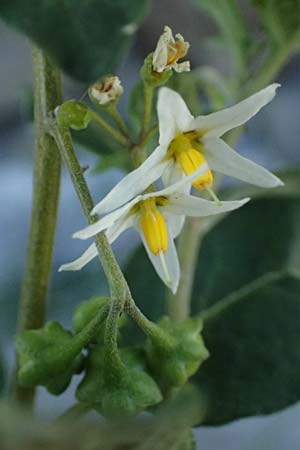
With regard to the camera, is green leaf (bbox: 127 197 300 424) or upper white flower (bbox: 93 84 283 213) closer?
upper white flower (bbox: 93 84 283 213)

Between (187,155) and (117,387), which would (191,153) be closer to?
(187,155)

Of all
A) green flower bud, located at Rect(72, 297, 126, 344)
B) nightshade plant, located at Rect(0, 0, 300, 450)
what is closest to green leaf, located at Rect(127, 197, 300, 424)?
nightshade plant, located at Rect(0, 0, 300, 450)

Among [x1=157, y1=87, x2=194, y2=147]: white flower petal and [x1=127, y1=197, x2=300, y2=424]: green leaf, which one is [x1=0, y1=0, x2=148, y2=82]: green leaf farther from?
[x1=127, y1=197, x2=300, y2=424]: green leaf

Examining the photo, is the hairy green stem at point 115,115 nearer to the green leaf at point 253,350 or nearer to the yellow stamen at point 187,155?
the yellow stamen at point 187,155

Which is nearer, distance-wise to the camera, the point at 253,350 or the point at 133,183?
the point at 133,183

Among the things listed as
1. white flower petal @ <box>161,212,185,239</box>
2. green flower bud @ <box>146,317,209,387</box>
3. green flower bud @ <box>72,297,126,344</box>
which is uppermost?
white flower petal @ <box>161,212,185,239</box>

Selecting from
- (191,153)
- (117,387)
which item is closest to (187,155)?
(191,153)

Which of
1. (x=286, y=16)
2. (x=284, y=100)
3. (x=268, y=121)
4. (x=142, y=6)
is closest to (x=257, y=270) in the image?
(x=286, y=16)

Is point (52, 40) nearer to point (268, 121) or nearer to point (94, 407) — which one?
point (94, 407)

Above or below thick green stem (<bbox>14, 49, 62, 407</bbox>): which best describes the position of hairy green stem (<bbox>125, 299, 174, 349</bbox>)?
below
